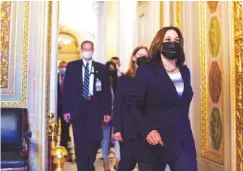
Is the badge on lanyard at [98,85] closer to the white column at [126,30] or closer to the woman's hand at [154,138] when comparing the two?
the white column at [126,30]

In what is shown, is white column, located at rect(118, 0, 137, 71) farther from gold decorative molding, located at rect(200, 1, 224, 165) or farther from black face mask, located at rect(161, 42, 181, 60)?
black face mask, located at rect(161, 42, 181, 60)

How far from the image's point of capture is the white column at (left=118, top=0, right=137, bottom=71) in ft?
16.2

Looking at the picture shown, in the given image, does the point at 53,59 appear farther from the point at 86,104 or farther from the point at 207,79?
the point at 207,79

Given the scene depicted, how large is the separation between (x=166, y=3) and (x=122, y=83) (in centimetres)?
213

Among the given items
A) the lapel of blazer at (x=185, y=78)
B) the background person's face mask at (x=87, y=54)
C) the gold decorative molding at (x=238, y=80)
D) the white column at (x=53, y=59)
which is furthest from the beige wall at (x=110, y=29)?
the lapel of blazer at (x=185, y=78)

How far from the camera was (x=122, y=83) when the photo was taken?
3.16 metres

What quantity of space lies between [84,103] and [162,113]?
1679mm

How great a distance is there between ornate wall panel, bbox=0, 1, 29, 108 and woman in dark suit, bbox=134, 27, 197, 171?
7.25ft

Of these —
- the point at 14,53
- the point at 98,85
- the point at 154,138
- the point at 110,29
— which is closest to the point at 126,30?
the point at 98,85

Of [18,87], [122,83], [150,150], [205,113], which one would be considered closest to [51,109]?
[18,87]

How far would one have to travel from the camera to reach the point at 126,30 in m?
4.96

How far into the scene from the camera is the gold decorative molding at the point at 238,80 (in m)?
2.94

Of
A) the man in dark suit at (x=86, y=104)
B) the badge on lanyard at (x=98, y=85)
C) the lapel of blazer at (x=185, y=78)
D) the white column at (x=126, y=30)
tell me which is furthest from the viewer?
the white column at (x=126, y=30)

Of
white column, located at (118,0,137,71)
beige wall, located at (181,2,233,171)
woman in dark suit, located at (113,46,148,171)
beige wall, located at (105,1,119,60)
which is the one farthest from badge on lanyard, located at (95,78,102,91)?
beige wall, located at (105,1,119,60)
